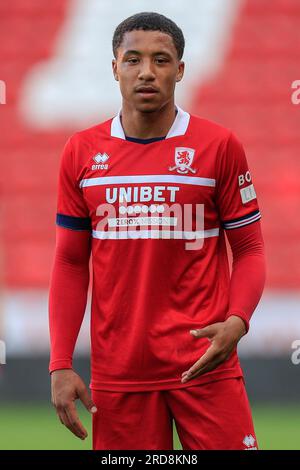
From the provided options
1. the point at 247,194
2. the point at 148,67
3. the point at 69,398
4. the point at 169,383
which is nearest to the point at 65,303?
the point at 69,398

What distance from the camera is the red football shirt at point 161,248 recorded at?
3.03 m

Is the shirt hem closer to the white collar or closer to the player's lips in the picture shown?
the white collar

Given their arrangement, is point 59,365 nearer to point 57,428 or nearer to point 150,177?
point 150,177

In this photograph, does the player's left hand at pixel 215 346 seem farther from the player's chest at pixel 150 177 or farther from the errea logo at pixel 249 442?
the player's chest at pixel 150 177

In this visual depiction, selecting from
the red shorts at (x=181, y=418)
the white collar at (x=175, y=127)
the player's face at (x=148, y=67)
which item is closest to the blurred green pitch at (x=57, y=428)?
the red shorts at (x=181, y=418)

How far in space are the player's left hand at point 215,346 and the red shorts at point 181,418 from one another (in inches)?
4.5

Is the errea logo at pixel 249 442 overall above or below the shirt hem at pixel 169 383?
below

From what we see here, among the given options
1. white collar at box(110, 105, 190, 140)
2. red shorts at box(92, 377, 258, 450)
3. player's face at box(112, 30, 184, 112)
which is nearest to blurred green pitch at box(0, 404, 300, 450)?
red shorts at box(92, 377, 258, 450)

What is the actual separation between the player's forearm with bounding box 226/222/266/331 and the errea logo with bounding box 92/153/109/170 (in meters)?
0.42

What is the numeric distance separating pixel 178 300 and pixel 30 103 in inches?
220

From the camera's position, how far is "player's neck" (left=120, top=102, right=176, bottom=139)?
3.15 m

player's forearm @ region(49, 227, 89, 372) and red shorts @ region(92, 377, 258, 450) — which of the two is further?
player's forearm @ region(49, 227, 89, 372)

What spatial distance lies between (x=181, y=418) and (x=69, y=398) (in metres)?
0.33
